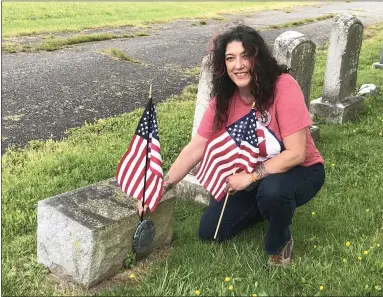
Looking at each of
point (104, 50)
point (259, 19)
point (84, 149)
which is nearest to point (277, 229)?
point (84, 149)

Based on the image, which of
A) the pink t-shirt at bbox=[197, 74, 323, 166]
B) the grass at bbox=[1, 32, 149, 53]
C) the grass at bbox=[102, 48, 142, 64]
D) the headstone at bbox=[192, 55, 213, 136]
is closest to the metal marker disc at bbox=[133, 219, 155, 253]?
the pink t-shirt at bbox=[197, 74, 323, 166]

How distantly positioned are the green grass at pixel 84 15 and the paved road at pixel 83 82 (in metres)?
2.72

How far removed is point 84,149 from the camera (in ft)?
18.2

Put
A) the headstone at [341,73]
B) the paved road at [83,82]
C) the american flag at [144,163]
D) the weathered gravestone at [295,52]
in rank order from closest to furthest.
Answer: the american flag at [144,163] < the weathered gravestone at [295,52] < the paved road at [83,82] < the headstone at [341,73]

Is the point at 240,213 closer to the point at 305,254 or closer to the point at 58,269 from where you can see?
the point at 305,254

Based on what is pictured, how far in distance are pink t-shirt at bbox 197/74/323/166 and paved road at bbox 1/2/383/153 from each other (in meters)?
0.75

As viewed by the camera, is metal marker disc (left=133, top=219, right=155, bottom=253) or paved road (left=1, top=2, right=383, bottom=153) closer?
metal marker disc (left=133, top=219, right=155, bottom=253)

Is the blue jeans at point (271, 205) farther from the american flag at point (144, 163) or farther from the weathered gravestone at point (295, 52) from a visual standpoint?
the weathered gravestone at point (295, 52)

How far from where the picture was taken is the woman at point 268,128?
3.26m

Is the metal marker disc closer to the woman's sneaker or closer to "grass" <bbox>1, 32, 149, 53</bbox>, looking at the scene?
the woman's sneaker

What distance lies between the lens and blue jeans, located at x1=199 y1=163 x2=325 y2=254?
10.7ft

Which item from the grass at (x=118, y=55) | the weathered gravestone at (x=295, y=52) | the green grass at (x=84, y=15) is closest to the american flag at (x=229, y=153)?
the weathered gravestone at (x=295, y=52)

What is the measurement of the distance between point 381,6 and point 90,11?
19.4 meters

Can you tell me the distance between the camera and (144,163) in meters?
3.24
